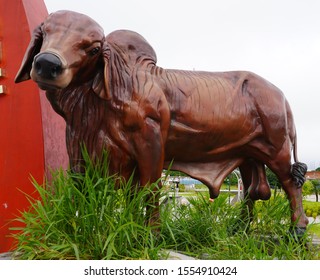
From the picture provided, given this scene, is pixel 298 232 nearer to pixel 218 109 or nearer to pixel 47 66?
pixel 218 109

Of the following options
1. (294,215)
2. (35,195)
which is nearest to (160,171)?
(294,215)

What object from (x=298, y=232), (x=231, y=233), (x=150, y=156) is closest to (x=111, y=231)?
(x=150, y=156)

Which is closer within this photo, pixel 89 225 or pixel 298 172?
pixel 89 225

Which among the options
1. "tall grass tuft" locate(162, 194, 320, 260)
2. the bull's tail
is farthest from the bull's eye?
the bull's tail

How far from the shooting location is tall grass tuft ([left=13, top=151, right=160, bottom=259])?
5.30 feet

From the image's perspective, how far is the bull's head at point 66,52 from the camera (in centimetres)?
157

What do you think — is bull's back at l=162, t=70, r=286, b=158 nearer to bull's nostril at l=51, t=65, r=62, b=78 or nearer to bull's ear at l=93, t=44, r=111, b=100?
bull's ear at l=93, t=44, r=111, b=100

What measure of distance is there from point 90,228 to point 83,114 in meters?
0.59

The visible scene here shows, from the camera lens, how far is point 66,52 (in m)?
1.64

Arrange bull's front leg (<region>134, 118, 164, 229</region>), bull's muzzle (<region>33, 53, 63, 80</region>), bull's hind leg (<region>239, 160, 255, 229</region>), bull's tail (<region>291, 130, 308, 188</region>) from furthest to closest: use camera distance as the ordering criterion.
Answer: bull's hind leg (<region>239, 160, 255, 229</region>)
bull's tail (<region>291, 130, 308, 188</region>)
bull's front leg (<region>134, 118, 164, 229</region>)
bull's muzzle (<region>33, 53, 63, 80</region>)

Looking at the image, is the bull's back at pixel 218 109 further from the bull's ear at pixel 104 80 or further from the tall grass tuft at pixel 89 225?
the tall grass tuft at pixel 89 225

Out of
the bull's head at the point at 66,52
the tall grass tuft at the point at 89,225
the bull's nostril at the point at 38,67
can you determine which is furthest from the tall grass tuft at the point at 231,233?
the bull's nostril at the point at 38,67

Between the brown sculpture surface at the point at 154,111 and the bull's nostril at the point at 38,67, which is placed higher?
the bull's nostril at the point at 38,67

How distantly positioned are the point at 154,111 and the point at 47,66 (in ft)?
1.97
